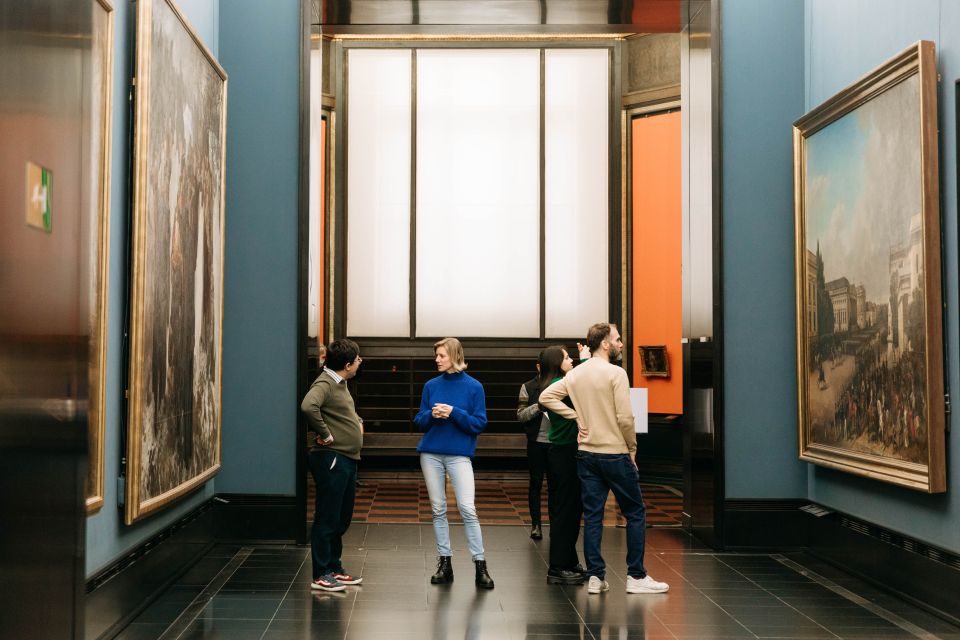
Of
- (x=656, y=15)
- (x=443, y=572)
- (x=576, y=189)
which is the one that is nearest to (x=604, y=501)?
(x=443, y=572)

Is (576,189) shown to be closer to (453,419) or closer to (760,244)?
(760,244)

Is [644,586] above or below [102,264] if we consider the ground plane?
below

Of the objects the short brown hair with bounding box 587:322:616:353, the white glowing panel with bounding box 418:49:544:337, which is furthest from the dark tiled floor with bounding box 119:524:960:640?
the white glowing panel with bounding box 418:49:544:337

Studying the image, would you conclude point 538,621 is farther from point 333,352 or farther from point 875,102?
point 875,102

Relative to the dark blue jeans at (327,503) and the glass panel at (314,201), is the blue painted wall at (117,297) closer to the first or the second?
the dark blue jeans at (327,503)

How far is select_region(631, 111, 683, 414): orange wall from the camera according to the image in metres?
14.0

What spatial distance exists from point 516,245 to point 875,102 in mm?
9304

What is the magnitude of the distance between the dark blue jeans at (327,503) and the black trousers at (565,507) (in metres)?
1.46

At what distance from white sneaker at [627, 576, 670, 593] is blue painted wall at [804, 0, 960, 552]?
5.21 ft

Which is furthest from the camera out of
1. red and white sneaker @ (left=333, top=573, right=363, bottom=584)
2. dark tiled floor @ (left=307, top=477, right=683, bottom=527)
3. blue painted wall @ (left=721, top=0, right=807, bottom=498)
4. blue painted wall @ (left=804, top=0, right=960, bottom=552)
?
dark tiled floor @ (left=307, top=477, right=683, bottom=527)

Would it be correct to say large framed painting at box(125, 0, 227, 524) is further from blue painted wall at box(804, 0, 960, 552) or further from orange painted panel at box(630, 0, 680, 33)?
blue painted wall at box(804, 0, 960, 552)

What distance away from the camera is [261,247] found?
8328 mm

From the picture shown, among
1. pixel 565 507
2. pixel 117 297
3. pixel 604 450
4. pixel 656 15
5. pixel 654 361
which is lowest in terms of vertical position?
pixel 565 507

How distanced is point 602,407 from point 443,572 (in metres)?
1.63
